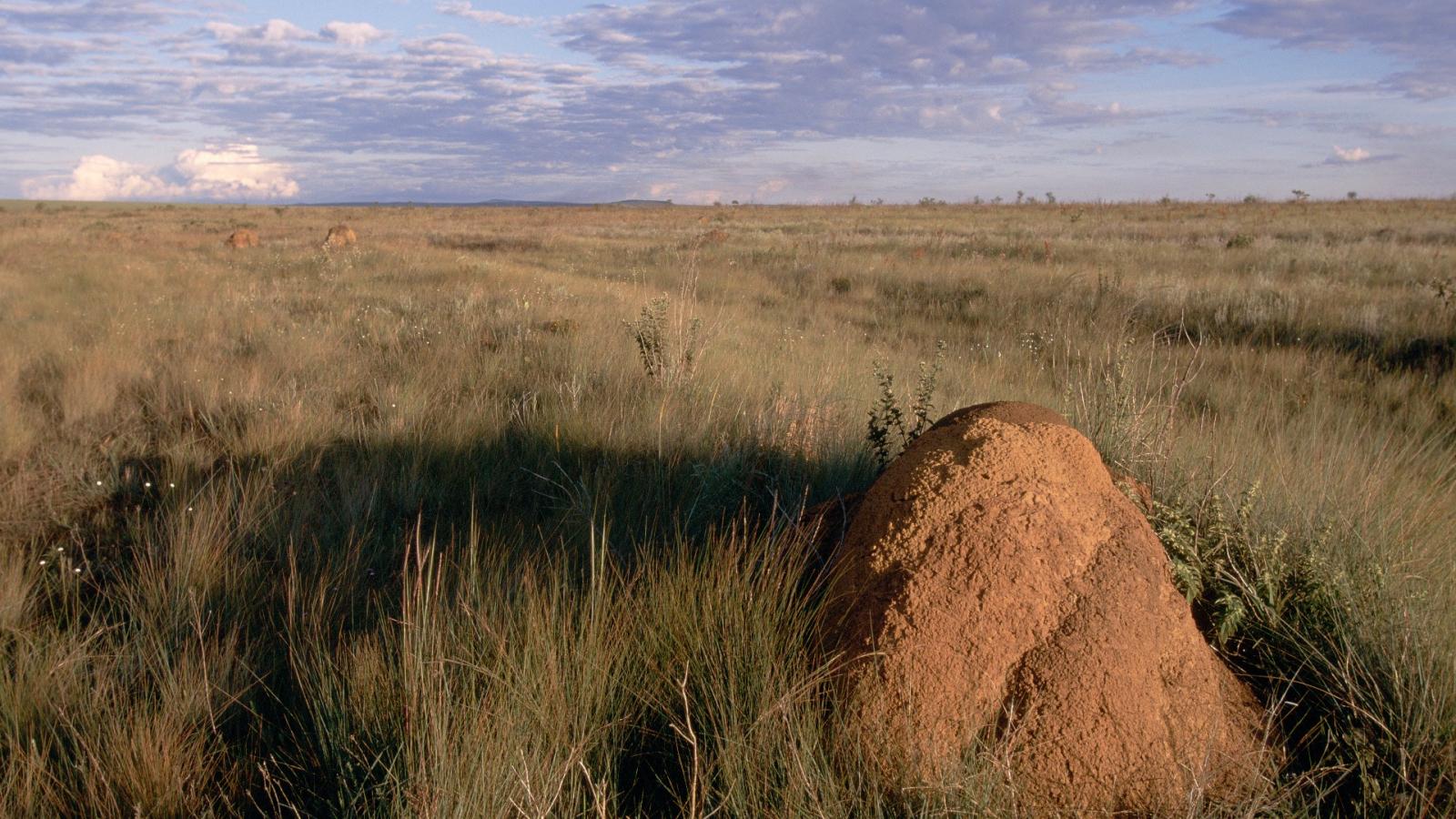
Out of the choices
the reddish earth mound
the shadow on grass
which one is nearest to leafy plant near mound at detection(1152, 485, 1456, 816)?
the reddish earth mound

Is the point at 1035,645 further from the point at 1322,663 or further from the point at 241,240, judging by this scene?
the point at 241,240

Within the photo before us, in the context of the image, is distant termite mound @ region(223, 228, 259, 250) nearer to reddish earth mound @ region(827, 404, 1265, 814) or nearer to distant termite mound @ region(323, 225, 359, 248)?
distant termite mound @ region(323, 225, 359, 248)

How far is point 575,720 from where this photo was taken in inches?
86.4

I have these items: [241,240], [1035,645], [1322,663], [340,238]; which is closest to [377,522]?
[1035,645]

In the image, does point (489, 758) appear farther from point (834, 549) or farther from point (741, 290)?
point (741, 290)

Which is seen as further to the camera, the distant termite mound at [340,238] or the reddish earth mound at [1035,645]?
the distant termite mound at [340,238]

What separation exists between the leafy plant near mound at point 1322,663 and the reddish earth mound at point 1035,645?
0.14 metres

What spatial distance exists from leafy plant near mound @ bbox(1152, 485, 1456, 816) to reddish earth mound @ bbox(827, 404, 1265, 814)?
0.14 metres

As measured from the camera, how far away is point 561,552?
3.07m

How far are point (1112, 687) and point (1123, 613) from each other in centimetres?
21

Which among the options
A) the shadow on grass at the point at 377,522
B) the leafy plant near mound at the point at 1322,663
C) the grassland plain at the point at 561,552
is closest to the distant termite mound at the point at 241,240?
the grassland plain at the point at 561,552

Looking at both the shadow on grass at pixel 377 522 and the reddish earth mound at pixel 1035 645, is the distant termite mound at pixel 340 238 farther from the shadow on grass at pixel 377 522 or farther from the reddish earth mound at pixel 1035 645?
the reddish earth mound at pixel 1035 645

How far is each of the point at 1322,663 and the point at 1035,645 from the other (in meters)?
0.86

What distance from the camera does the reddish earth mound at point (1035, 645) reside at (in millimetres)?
→ 2023
